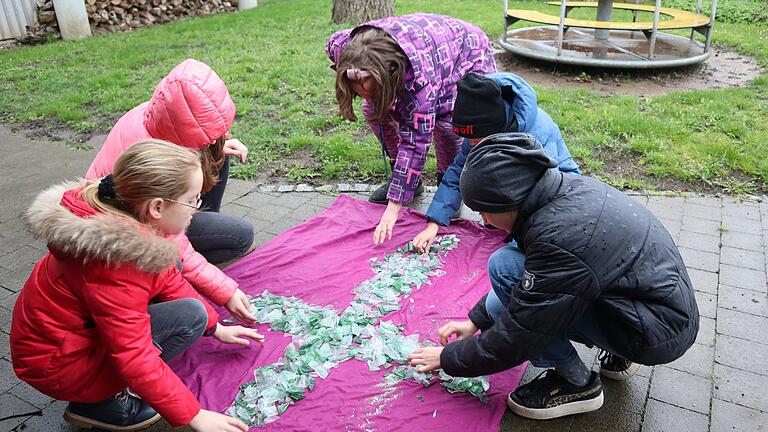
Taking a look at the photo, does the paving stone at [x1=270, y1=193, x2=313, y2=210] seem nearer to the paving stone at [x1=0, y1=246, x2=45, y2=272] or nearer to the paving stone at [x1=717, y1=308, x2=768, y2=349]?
the paving stone at [x1=0, y1=246, x2=45, y2=272]

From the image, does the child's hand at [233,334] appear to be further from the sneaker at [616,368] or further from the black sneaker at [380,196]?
the black sneaker at [380,196]

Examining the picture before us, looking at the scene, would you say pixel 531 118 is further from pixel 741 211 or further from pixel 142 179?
pixel 741 211

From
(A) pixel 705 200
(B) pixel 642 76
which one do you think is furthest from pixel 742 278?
(B) pixel 642 76

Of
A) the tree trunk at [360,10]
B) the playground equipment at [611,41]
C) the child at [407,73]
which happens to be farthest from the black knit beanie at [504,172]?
the tree trunk at [360,10]

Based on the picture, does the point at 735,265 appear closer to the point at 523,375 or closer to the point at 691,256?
the point at 691,256

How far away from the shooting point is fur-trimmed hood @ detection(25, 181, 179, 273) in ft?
5.59

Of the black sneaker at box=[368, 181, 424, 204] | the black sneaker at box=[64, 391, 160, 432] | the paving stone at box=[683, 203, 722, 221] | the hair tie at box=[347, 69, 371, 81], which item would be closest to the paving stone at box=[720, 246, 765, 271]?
the paving stone at box=[683, 203, 722, 221]

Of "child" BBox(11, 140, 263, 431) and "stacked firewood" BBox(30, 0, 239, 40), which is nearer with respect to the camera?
"child" BBox(11, 140, 263, 431)

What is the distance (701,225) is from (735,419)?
1669 mm

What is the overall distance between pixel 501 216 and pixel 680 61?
6008 mm

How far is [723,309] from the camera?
110 inches

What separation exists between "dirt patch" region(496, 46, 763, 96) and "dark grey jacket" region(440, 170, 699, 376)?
4.90m

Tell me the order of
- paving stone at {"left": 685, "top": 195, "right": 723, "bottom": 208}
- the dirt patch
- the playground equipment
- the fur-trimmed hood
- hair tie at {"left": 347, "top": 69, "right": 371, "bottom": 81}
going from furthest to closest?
the playground equipment < the dirt patch < paving stone at {"left": 685, "top": 195, "right": 723, "bottom": 208} < hair tie at {"left": 347, "top": 69, "right": 371, "bottom": 81} < the fur-trimmed hood

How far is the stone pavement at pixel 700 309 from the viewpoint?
2.20 m
